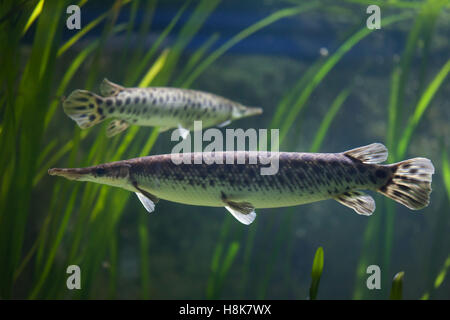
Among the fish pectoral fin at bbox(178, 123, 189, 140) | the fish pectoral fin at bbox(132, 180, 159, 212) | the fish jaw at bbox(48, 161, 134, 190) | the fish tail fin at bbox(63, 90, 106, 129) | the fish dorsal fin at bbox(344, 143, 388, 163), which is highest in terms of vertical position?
the fish tail fin at bbox(63, 90, 106, 129)

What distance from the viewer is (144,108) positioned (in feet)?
7.06

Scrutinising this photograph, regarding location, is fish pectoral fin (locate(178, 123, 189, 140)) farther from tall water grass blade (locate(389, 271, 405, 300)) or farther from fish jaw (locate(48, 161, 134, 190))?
tall water grass blade (locate(389, 271, 405, 300))

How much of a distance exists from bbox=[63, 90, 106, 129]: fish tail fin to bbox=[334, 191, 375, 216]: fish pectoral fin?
1.40m

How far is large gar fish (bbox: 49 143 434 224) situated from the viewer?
162 cm

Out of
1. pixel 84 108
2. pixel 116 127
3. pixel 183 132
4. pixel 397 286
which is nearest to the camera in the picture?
pixel 397 286

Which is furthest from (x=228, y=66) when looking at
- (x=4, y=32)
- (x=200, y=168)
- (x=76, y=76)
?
(x=200, y=168)

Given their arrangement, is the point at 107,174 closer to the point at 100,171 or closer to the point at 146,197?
the point at 100,171

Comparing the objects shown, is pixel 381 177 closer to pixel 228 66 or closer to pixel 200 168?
pixel 200 168

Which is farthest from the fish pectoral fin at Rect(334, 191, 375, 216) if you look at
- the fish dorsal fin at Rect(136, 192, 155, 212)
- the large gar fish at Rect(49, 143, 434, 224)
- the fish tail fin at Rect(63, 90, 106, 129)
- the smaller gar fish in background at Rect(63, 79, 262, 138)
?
the fish tail fin at Rect(63, 90, 106, 129)

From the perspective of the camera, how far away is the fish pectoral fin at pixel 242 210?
1.62m

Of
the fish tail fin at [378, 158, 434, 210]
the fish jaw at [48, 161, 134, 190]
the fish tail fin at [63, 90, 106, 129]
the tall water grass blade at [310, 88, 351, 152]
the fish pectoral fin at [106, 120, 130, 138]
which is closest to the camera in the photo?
the fish tail fin at [378, 158, 434, 210]

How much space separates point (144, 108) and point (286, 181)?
1.04 meters

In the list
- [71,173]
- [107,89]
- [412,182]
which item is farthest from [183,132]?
[412,182]

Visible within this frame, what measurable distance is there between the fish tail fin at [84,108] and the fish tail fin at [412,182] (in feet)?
5.21
